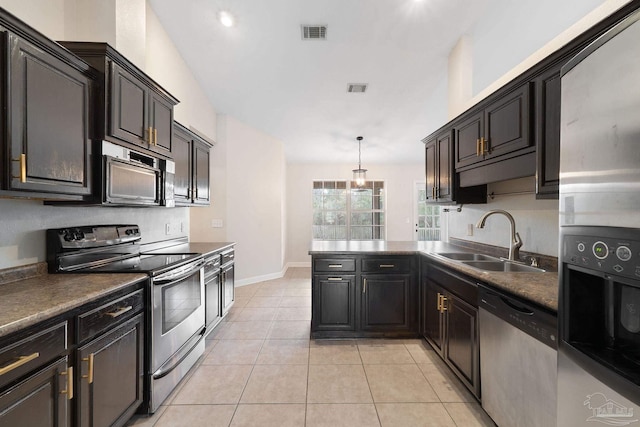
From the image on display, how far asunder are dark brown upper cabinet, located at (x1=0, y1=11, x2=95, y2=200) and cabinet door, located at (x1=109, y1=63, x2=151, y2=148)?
0.13 m

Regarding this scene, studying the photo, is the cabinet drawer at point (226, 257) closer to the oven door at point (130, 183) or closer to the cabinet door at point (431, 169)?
the oven door at point (130, 183)

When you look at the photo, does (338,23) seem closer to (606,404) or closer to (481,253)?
(481,253)

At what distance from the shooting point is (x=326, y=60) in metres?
3.46

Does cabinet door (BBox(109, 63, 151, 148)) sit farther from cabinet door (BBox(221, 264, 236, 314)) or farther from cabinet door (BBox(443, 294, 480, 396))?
cabinet door (BBox(443, 294, 480, 396))

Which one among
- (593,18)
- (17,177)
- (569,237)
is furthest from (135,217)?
(593,18)

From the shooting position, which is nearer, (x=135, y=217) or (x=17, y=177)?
(x=17, y=177)

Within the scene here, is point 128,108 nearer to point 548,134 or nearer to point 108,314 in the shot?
point 108,314

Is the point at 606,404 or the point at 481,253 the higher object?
the point at 481,253

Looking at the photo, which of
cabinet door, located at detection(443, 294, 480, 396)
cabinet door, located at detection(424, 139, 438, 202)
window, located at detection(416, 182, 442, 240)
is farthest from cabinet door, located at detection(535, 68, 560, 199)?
window, located at detection(416, 182, 442, 240)

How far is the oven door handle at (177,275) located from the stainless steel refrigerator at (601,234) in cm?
216

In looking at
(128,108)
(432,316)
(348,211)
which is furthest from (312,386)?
(348,211)

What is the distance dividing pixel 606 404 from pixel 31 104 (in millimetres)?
2565

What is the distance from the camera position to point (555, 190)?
1550 mm

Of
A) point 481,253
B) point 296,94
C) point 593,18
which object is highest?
point 296,94
